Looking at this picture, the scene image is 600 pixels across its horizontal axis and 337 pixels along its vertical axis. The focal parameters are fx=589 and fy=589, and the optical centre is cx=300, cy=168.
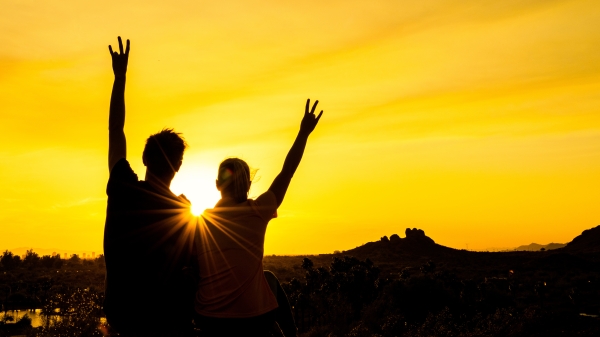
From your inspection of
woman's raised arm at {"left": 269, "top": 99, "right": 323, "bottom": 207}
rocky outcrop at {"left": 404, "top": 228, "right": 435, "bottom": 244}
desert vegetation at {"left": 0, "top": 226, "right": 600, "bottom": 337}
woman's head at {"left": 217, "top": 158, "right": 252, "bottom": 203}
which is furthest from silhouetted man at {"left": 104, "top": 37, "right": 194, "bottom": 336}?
rocky outcrop at {"left": 404, "top": 228, "right": 435, "bottom": 244}

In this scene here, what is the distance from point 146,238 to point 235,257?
66 centimetres

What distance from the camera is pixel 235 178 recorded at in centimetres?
434

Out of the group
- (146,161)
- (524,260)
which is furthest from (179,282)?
(524,260)

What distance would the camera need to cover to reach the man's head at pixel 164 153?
420 cm

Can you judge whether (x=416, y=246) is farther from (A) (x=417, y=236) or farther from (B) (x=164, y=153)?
(B) (x=164, y=153)

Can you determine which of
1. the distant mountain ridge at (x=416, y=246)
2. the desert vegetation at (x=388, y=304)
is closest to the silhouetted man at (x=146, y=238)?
the desert vegetation at (x=388, y=304)

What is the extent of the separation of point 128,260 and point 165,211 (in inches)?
16.4

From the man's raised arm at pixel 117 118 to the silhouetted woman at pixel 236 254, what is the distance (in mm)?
747

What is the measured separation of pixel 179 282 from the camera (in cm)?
432

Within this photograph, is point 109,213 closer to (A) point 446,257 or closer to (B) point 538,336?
(B) point 538,336

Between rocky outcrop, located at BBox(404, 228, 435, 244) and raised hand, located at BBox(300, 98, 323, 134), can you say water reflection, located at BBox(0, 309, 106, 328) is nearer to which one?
raised hand, located at BBox(300, 98, 323, 134)

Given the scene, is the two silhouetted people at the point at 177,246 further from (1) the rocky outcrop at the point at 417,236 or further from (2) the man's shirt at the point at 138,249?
(1) the rocky outcrop at the point at 417,236

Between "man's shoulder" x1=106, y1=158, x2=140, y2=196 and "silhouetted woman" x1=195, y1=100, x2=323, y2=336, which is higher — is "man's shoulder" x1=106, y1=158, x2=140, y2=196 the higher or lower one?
the higher one

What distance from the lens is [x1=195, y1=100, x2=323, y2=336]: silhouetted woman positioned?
4.29 metres
